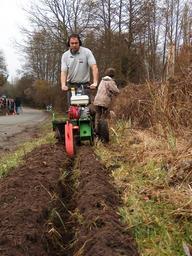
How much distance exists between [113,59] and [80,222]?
26.5 m

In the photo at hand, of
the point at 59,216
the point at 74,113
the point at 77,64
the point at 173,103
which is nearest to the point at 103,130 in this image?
the point at 74,113

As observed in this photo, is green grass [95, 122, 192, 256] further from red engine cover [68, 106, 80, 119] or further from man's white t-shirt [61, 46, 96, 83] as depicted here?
man's white t-shirt [61, 46, 96, 83]

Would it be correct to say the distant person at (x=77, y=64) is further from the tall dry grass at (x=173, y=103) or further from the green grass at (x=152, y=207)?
the green grass at (x=152, y=207)

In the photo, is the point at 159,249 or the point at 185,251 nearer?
the point at 185,251

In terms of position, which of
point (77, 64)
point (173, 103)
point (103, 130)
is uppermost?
point (77, 64)

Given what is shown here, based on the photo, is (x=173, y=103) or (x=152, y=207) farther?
(x=173, y=103)

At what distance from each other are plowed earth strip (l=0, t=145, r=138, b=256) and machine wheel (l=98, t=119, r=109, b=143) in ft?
9.77

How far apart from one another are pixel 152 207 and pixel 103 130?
16.6 feet

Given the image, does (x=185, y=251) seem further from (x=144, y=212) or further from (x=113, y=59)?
(x=113, y=59)

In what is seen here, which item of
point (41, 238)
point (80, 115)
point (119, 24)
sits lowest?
point (41, 238)

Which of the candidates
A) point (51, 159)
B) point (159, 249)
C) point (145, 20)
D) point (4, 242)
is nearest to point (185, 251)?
point (159, 249)

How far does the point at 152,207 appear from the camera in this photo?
14.2 feet

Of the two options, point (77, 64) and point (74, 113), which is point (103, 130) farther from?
point (77, 64)

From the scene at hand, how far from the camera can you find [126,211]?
4156mm
